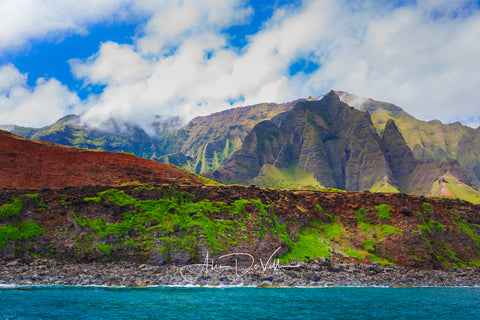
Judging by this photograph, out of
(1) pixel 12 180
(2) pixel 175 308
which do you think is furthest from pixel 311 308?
(1) pixel 12 180

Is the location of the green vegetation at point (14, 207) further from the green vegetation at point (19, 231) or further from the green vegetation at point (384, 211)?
the green vegetation at point (384, 211)

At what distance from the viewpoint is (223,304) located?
37.0m

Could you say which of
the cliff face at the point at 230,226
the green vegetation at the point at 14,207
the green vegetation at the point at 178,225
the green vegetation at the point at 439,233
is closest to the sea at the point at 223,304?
the green vegetation at the point at 178,225

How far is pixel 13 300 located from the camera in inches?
1358

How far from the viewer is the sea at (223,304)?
31766 millimetres

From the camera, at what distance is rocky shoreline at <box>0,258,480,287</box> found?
4725cm

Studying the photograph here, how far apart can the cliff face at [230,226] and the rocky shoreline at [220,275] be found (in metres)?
3.62

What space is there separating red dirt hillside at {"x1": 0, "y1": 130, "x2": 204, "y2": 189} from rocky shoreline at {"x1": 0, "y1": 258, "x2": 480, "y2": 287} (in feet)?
97.0

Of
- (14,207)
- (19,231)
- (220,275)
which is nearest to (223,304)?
(220,275)

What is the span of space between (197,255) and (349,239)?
39.4 meters

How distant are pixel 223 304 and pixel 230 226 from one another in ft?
102

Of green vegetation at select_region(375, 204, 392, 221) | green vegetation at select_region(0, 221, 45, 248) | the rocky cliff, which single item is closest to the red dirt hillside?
the rocky cliff

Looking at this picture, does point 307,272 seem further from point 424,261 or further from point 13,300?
point 13,300

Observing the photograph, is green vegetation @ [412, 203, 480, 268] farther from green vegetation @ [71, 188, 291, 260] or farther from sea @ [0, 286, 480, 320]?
green vegetation @ [71, 188, 291, 260]
